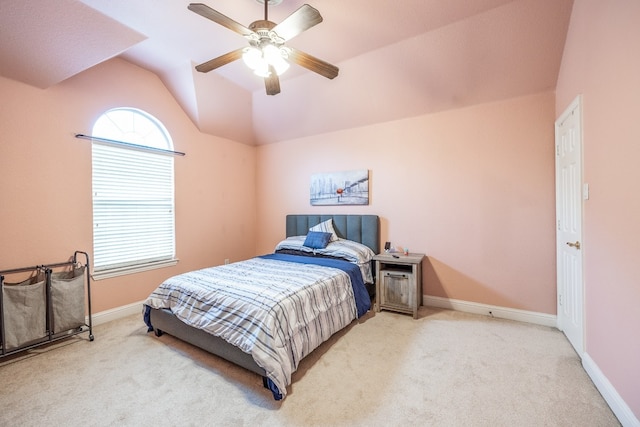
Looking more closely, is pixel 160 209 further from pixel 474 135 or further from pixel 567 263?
pixel 567 263

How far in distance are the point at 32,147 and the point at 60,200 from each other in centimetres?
55

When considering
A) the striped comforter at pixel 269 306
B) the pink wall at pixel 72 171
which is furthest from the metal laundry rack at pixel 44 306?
the striped comforter at pixel 269 306

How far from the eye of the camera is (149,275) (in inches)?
141

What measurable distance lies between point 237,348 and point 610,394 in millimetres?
2554

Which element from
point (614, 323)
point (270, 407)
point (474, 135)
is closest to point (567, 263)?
point (614, 323)

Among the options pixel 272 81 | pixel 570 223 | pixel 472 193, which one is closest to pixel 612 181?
pixel 570 223

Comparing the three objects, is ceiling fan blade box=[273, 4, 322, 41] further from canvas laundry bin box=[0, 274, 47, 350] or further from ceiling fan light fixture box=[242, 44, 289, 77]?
canvas laundry bin box=[0, 274, 47, 350]

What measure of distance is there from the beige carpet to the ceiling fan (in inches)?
97.5

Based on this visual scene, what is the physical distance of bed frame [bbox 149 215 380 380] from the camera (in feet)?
6.97

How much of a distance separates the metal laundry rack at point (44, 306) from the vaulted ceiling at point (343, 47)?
188cm

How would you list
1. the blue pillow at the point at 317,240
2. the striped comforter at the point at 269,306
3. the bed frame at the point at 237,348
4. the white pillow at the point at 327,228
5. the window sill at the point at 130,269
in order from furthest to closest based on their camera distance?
the white pillow at the point at 327,228, the blue pillow at the point at 317,240, the window sill at the point at 130,269, the bed frame at the point at 237,348, the striped comforter at the point at 269,306

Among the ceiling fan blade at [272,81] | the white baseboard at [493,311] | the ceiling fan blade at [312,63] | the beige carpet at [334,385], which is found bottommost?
the beige carpet at [334,385]

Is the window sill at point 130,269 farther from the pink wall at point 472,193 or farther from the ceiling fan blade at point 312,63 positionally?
the ceiling fan blade at point 312,63

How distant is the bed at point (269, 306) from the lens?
1953 millimetres
